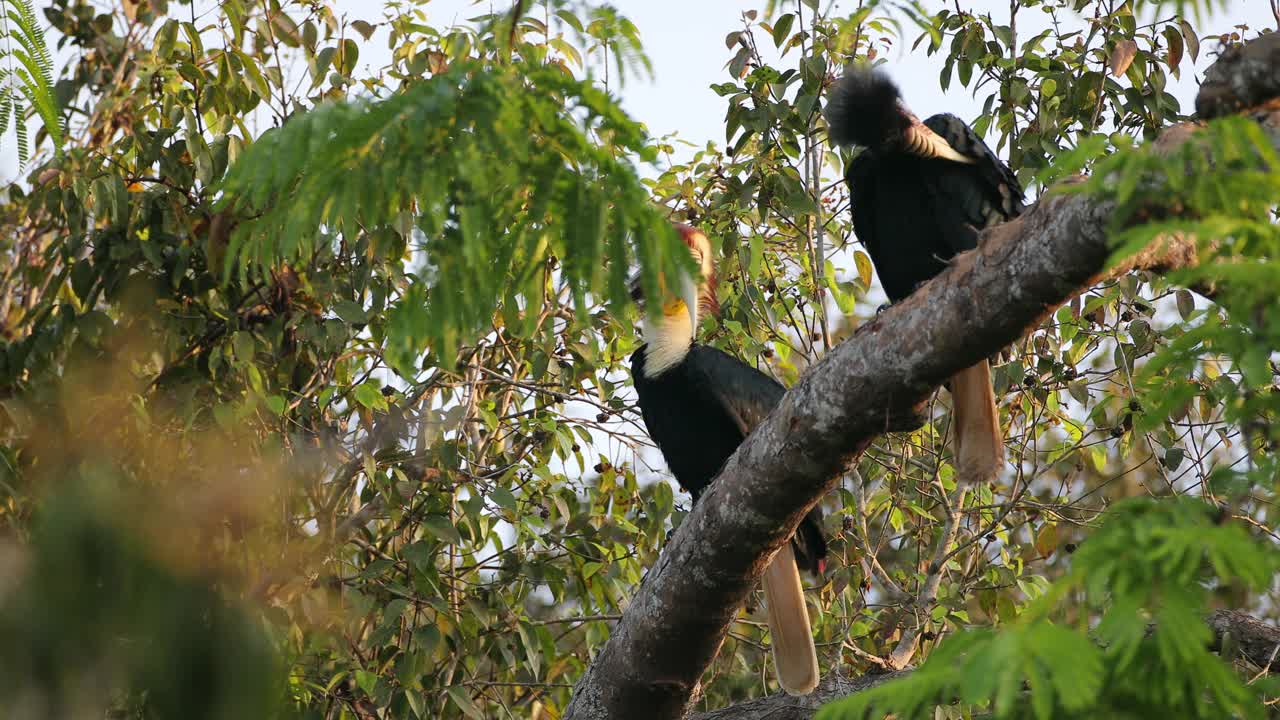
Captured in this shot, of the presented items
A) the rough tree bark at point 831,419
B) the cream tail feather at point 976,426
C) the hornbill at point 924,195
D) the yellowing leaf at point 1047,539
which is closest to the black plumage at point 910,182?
the hornbill at point 924,195

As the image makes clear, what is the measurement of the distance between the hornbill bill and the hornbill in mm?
476

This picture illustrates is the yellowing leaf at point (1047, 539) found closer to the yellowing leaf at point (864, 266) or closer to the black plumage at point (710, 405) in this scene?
the black plumage at point (710, 405)

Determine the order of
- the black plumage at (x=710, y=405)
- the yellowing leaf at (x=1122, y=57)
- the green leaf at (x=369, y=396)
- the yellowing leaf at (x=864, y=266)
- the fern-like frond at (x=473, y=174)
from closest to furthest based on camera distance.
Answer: the fern-like frond at (x=473, y=174) → the green leaf at (x=369, y=396) → the yellowing leaf at (x=1122, y=57) → the black plumage at (x=710, y=405) → the yellowing leaf at (x=864, y=266)

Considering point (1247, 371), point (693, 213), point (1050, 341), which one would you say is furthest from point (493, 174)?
point (1050, 341)

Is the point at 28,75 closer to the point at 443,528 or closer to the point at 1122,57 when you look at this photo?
the point at 443,528

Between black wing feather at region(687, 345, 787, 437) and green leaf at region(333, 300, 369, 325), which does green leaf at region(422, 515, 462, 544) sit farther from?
black wing feather at region(687, 345, 787, 437)

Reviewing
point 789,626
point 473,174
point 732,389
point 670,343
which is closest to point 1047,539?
point 789,626

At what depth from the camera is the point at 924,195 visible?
3152mm

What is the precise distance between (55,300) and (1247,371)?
3.36 metres

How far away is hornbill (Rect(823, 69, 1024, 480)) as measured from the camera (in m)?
2.90

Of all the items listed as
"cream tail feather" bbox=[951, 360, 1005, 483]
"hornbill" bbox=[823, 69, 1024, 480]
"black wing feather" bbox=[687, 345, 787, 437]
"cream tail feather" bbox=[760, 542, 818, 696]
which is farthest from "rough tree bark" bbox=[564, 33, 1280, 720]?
"black wing feather" bbox=[687, 345, 787, 437]

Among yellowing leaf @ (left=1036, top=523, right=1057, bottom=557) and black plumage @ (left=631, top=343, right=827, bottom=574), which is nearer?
black plumage @ (left=631, top=343, right=827, bottom=574)

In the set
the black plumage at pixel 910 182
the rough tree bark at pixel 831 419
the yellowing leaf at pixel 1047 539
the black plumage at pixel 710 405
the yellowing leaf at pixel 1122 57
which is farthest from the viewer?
the yellowing leaf at pixel 1047 539

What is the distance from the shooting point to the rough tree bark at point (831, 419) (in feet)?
5.70
